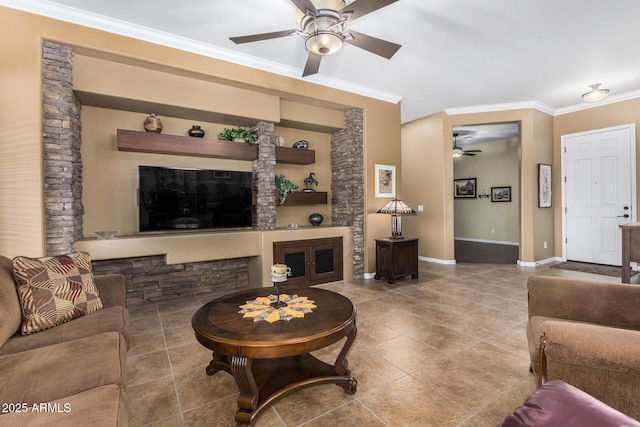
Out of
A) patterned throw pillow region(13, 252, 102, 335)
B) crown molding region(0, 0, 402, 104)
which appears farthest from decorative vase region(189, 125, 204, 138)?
patterned throw pillow region(13, 252, 102, 335)

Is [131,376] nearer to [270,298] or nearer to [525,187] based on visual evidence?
[270,298]

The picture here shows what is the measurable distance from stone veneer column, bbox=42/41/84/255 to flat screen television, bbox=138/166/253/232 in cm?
69

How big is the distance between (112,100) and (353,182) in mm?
3431

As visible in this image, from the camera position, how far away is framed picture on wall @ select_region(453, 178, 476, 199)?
947cm

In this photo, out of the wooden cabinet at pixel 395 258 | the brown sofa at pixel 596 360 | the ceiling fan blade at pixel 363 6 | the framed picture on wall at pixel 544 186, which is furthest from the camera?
the framed picture on wall at pixel 544 186

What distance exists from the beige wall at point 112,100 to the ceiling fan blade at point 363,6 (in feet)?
6.36

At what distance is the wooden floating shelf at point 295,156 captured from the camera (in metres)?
4.62

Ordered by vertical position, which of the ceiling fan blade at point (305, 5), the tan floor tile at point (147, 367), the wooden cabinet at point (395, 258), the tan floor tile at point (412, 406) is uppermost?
the ceiling fan blade at point (305, 5)

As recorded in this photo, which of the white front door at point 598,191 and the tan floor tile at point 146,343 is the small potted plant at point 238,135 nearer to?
the tan floor tile at point 146,343

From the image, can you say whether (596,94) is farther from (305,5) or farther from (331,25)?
(305,5)

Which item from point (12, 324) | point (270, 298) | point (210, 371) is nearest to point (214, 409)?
point (210, 371)

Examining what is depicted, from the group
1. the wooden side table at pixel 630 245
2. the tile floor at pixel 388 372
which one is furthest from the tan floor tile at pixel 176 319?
the wooden side table at pixel 630 245

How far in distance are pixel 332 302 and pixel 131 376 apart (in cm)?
156

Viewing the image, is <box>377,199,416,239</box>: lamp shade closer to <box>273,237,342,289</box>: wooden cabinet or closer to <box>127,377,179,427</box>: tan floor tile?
<box>273,237,342,289</box>: wooden cabinet
